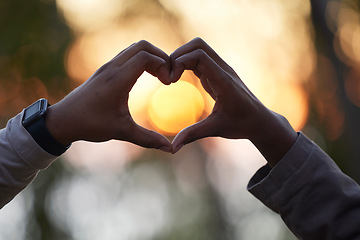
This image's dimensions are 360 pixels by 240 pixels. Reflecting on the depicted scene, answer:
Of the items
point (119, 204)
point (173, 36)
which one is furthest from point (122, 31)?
point (119, 204)

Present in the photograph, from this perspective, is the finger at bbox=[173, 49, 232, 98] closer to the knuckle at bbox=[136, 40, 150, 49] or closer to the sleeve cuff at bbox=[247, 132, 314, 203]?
the knuckle at bbox=[136, 40, 150, 49]

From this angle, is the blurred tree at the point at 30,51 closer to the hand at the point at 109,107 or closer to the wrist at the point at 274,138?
the hand at the point at 109,107

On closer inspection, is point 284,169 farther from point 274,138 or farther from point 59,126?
point 59,126

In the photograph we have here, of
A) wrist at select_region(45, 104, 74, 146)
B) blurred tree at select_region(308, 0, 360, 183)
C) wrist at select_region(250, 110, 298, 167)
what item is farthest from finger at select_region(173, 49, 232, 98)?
blurred tree at select_region(308, 0, 360, 183)

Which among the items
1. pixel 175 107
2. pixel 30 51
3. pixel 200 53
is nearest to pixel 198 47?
pixel 200 53

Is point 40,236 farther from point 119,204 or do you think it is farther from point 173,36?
point 173,36

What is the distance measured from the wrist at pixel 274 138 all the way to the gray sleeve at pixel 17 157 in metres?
0.52

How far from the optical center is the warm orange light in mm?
9086

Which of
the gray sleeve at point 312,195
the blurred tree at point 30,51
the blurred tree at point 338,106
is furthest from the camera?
the blurred tree at point 30,51

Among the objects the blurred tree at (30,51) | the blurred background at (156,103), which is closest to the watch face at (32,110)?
the blurred background at (156,103)

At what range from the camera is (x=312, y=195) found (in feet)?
3.42

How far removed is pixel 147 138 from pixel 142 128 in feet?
0.09

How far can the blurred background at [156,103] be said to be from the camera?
7859 millimetres

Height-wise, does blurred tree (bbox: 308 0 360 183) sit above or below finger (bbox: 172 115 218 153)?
below
